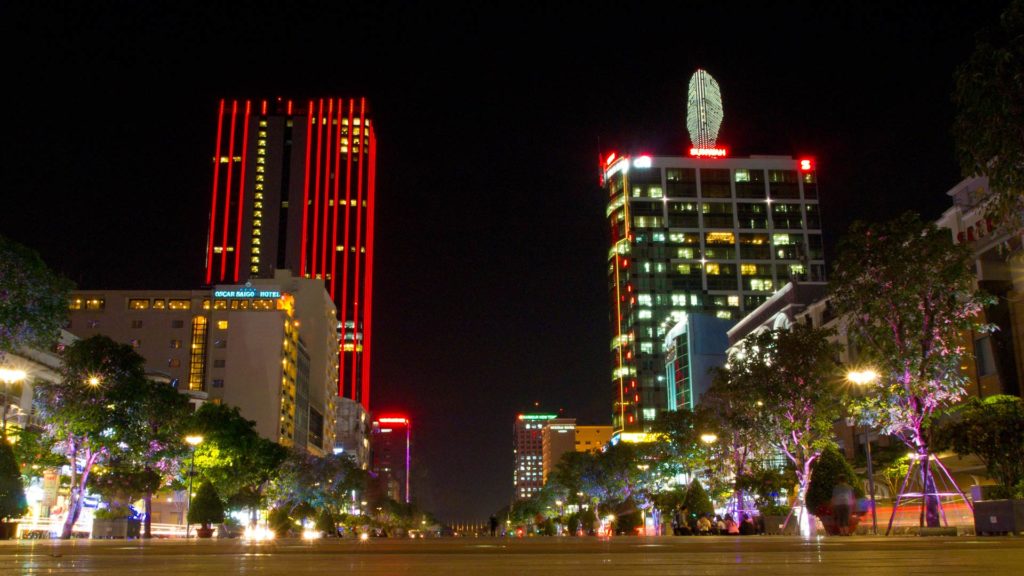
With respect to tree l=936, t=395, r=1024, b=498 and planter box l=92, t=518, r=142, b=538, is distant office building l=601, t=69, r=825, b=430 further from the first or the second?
tree l=936, t=395, r=1024, b=498

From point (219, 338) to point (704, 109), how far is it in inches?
4315

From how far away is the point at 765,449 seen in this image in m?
54.2

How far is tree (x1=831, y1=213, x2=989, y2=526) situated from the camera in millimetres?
34125

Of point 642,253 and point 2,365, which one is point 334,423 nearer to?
point 642,253

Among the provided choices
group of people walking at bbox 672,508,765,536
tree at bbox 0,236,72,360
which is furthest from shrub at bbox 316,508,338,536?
tree at bbox 0,236,72,360

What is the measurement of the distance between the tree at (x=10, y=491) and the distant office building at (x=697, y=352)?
112m

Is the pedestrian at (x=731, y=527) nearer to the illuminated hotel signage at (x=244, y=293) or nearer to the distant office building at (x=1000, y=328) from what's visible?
the distant office building at (x=1000, y=328)

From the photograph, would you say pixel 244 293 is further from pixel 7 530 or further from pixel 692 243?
pixel 7 530

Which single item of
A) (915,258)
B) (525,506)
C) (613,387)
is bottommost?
(525,506)

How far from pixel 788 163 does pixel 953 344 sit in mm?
153603

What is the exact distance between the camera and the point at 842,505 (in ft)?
119

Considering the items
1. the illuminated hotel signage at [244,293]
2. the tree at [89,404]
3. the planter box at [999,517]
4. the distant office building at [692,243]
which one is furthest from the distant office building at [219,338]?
the planter box at [999,517]

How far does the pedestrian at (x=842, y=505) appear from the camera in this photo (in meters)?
36.3

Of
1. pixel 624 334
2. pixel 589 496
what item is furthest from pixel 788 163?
pixel 589 496
